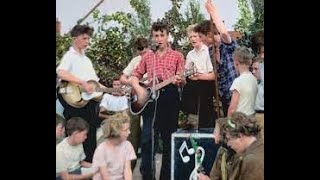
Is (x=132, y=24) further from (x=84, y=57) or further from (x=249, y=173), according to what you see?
(x=249, y=173)

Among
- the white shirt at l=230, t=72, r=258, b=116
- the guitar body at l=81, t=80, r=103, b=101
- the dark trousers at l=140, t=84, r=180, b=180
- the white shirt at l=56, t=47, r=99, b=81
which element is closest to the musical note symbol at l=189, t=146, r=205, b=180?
the dark trousers at l=140, t=84, r=180, b=180

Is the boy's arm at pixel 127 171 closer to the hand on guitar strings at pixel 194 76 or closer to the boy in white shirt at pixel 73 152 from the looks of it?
the boy in white shirt at pixel 73 152

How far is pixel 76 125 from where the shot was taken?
430cm

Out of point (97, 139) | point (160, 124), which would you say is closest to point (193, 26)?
point (160, 124)

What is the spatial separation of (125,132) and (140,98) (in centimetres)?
30

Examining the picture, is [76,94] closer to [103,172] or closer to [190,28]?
[103,172]

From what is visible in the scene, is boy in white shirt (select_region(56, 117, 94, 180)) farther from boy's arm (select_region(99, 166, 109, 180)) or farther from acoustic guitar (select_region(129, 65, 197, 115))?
acoustic guitar (select_region(129, 65, 197, 115))

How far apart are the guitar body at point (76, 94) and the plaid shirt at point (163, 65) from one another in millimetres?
340

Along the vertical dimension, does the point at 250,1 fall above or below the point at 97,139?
above

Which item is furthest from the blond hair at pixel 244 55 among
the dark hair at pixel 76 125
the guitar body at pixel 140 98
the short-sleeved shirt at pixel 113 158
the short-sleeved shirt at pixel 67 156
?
the short-sleeved shirt at pixel 67 156

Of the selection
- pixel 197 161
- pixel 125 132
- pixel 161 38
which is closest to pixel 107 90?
pixel 125 132

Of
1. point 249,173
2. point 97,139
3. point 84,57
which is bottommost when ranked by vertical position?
point 249,173
